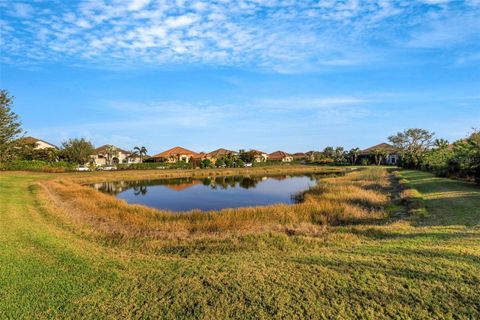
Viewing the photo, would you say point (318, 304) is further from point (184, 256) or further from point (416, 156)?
point (416, 156)

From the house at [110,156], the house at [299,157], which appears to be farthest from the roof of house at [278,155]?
the house at [110,156]

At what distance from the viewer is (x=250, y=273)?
575 centimetres

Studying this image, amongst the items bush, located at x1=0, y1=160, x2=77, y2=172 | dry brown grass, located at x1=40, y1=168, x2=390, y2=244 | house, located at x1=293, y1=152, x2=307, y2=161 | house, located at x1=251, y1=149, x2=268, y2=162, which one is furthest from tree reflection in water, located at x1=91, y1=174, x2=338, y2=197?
house, located at x1=293, y1=152, x2=307, y2=161

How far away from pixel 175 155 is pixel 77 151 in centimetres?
2988

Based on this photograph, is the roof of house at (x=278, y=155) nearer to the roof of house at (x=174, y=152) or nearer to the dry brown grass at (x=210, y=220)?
the roof of house at (x=174, y=152)

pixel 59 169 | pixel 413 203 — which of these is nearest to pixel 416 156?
pixel 413 203

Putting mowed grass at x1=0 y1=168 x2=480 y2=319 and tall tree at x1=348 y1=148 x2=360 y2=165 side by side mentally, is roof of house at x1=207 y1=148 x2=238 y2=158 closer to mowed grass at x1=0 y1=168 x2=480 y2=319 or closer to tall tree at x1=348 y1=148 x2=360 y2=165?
tall tree at x1=348 y1=148 x2=360 y2=165

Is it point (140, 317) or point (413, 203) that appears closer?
point (140, 317)

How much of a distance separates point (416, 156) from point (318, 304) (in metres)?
54.8

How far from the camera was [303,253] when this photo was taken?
7.02 meters

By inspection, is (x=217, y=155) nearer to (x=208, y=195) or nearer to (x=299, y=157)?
(x=299, y=157)

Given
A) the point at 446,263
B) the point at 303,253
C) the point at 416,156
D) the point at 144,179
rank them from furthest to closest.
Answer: the point at 416,156, the point at 144,179, the point at 303,253, the point at 446,263

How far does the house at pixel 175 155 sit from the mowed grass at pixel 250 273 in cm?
7725

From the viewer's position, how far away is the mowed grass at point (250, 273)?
444 centimetres
